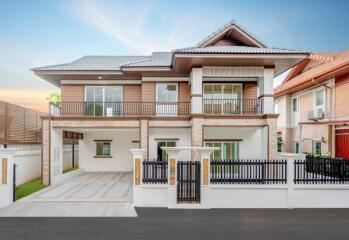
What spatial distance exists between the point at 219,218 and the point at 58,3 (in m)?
16.3

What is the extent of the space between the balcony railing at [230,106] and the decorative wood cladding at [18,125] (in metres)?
11.1

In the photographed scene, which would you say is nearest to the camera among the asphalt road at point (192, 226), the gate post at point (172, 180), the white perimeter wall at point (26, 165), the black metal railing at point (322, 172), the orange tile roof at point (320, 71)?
the asphalt road at point (192, 226)

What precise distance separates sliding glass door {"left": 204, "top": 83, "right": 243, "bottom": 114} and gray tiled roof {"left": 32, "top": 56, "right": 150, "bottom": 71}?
6.04 meters

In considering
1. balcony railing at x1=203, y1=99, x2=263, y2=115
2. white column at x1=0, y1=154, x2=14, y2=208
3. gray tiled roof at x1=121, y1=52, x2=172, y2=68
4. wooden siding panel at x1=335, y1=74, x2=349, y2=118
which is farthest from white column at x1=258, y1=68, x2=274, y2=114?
white column at x1=0, y1=154, x2=14, y2=208

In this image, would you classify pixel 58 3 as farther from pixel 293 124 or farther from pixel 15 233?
Result: pixel 293 124

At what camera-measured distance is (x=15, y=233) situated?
7.32 meters

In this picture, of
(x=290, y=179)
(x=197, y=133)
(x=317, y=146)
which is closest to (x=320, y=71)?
(x=317, y=146)

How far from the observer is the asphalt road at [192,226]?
718cm

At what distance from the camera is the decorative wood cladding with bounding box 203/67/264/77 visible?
557 inches

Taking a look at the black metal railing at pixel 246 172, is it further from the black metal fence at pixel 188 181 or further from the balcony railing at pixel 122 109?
the balcony railing at pixel 122 109

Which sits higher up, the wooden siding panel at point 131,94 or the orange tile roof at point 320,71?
the orange tile roof at point 320,71

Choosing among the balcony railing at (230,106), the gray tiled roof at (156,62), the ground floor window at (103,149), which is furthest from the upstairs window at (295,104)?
the ground floor window at (103,149)

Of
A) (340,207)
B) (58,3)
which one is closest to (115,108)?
(58,3)

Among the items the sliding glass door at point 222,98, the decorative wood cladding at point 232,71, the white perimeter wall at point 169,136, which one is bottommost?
the white perimeter wall at point 169,136
